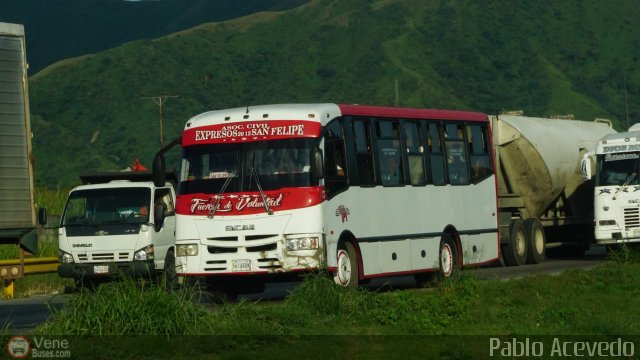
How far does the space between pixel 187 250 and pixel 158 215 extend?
18.1 feet

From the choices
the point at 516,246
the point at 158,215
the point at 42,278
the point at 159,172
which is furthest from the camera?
the point at 516,246

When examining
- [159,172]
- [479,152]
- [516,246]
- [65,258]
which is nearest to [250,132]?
[159,172]

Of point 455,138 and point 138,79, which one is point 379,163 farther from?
point 138,79

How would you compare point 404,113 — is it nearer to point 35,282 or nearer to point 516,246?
point 516,246

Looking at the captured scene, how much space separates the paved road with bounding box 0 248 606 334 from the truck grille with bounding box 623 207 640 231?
4.34ft

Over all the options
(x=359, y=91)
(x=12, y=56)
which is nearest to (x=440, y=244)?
(x=12, y=56)

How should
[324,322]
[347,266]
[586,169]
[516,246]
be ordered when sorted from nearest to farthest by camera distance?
[324,322] < [347,266] < [586,169] < [516,246]

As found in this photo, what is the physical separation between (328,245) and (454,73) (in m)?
150

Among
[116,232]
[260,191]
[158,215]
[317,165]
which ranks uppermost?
[317,165]

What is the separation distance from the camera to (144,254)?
81.6 feet

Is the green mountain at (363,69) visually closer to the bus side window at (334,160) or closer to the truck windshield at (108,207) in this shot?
the truck windshield at (108,207)

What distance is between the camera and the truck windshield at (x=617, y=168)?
2991cm

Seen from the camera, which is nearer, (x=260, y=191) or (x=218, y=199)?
(x=260, y=191)

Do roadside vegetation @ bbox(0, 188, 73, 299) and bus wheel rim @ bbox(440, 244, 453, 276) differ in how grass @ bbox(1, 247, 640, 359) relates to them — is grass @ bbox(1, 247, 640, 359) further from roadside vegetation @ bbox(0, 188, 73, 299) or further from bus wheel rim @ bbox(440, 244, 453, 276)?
roadside vegetation @ bbox(0, 188, 73, 299)
